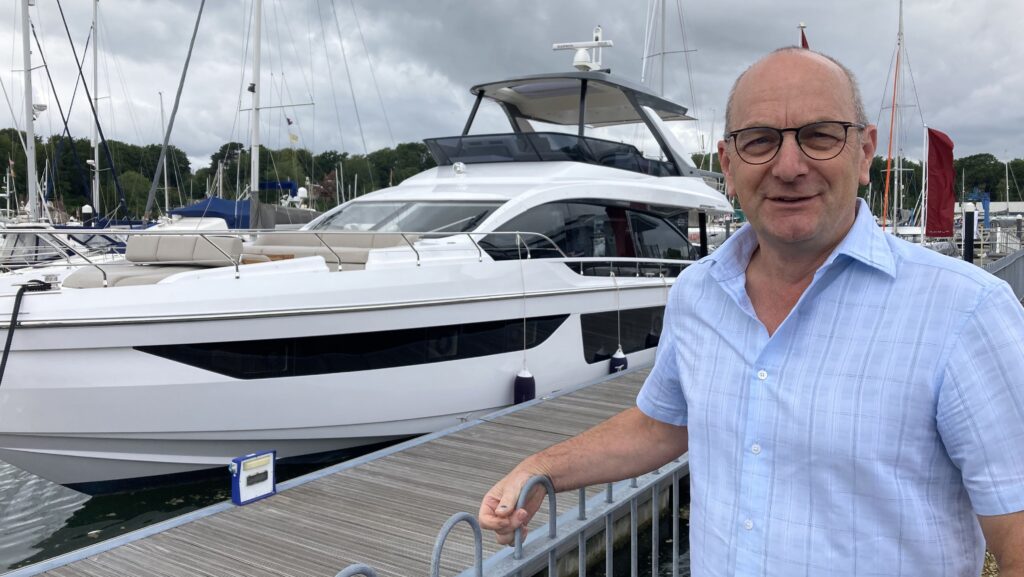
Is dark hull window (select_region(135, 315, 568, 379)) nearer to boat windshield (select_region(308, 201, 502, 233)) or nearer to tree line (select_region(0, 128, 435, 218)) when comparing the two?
boat windshield (select_region(308, 201, 502, 233))

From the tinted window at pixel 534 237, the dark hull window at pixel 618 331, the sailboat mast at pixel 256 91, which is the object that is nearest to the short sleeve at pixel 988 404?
the tinted window at pixel 534 237

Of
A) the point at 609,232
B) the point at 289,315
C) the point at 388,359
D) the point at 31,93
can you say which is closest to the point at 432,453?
the point at 388,359

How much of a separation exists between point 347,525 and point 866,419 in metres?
3.74

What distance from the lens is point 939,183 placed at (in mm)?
15109

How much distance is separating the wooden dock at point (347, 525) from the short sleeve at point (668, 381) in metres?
2.55

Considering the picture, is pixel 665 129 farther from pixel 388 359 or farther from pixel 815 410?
pixel 815 410

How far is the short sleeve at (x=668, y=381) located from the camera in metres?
1.65

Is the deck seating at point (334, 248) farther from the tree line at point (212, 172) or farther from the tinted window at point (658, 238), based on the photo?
the tree line at point (212, 172)

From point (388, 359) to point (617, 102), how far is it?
18.6 feet

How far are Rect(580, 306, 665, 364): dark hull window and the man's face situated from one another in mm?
6585

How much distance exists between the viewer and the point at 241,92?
1775 centimetres

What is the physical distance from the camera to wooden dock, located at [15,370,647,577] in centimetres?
396

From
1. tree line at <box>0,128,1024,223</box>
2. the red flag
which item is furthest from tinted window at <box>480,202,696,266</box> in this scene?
tree line at <box>0,128,1024,223</box>

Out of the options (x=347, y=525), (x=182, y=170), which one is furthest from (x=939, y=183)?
(x=182, y=170)
